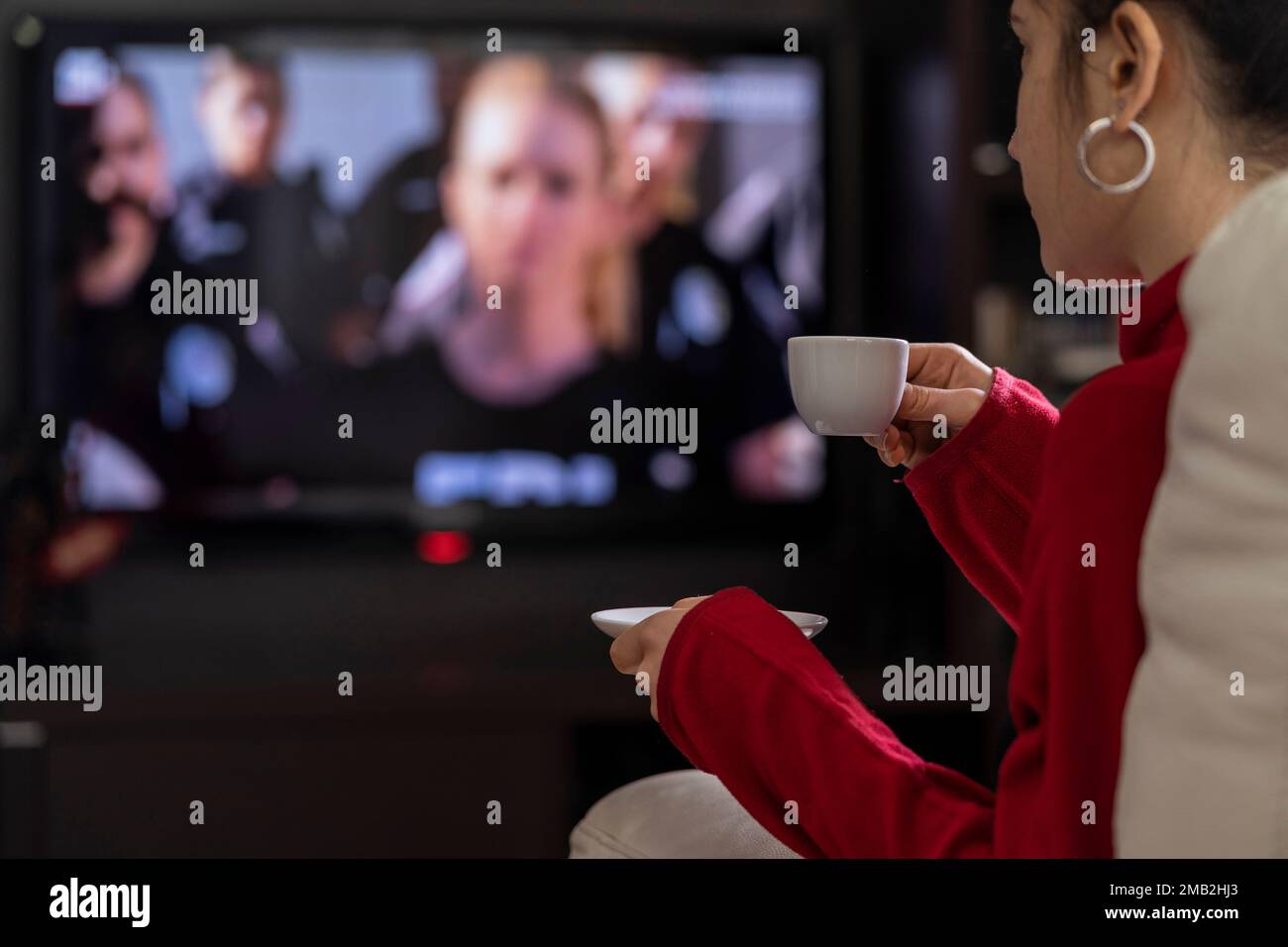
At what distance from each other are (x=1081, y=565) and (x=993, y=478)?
363 millimetres

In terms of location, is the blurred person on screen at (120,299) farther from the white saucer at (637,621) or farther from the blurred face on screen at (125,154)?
the white saucer at (637,621)

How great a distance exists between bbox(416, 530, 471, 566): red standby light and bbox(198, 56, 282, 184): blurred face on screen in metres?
0.71

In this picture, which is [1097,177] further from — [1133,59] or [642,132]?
[642,132]

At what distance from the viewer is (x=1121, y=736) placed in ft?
2.01

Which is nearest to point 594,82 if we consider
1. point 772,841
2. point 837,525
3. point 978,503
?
point 837,525

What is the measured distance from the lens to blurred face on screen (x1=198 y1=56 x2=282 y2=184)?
7.85 ft

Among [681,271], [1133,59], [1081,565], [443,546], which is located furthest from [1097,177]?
[443,546]

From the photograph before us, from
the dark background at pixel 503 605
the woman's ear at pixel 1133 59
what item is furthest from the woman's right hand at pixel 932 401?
the dark background at pixel 503 605

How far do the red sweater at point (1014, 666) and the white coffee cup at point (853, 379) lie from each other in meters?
0.06

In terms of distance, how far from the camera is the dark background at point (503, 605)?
2.19 meters

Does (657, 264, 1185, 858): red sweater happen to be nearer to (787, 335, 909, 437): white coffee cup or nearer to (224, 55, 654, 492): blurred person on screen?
(787, 335, 909, 437): white coffee cup

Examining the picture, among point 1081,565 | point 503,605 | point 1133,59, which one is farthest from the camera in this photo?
point 503,605

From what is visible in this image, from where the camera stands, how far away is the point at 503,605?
2592 mm
